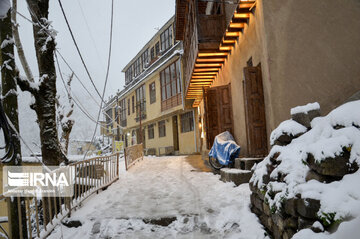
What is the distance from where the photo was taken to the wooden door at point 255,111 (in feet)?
22.2

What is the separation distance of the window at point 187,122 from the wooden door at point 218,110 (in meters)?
8.24

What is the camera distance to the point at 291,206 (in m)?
2.99

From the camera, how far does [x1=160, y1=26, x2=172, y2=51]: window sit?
21.9 m

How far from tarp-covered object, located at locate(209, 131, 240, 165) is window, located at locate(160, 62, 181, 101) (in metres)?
10.6

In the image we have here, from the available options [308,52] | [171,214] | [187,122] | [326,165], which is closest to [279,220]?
[326,165]

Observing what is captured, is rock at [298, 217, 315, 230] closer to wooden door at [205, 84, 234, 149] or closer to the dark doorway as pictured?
wooden door at [205, 84, 234, 149]

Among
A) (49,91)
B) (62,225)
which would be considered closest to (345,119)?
(62,225)

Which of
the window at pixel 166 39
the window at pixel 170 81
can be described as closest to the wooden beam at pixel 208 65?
the window at pixel 170 81

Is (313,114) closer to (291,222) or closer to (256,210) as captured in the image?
(291,222)

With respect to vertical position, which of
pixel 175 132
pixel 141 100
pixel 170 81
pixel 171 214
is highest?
pixel 170 81

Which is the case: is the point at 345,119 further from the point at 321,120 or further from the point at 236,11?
the point at 236,11

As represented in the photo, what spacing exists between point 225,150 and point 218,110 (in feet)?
8.94

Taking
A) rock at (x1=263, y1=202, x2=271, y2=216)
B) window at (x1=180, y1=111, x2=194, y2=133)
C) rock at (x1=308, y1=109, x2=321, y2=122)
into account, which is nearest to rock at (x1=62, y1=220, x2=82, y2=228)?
rock at (x1=263, y1=202, x2=271, y2=216)

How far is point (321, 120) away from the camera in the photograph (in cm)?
347
